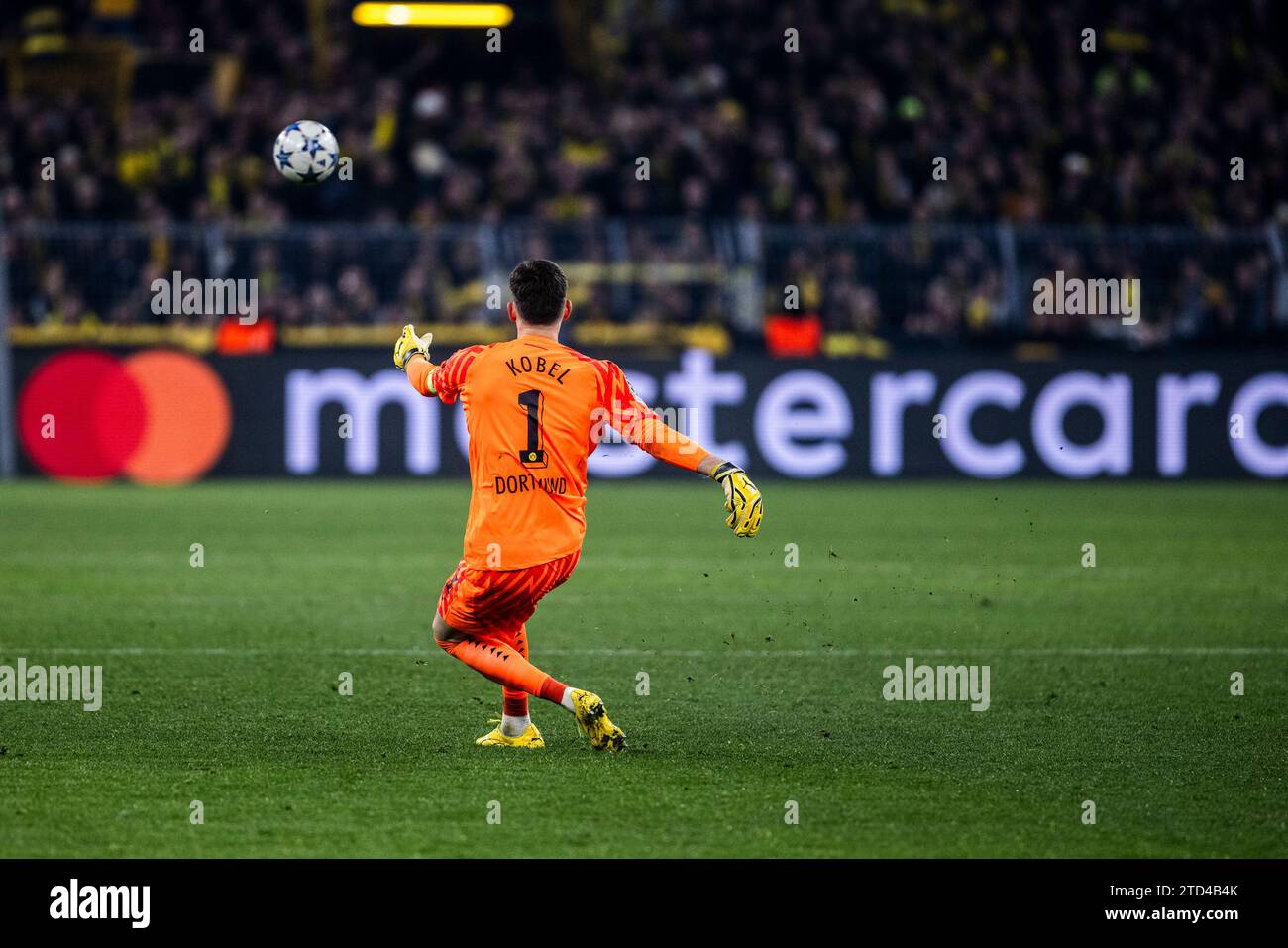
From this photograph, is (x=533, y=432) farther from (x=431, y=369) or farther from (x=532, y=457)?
(x=431, y=369)

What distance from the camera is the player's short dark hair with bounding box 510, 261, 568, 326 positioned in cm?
654

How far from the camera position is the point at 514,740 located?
22.5 ft

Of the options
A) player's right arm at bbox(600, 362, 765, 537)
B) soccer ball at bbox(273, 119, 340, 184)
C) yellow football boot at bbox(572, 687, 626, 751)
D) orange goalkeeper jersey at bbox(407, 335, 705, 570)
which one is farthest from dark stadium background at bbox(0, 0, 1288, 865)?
soccer ball at bbox(273, 119, 340, 184)

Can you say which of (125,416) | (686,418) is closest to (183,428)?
(125,416)

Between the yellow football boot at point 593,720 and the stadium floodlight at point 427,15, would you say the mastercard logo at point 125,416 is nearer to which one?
the stadium floodlight at point 427,15

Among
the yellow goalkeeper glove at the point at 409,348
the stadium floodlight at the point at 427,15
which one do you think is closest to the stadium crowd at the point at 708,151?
the stadium floodlight at the point at 427,15

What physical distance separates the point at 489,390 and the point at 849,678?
2830 mm

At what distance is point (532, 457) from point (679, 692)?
6.50ft

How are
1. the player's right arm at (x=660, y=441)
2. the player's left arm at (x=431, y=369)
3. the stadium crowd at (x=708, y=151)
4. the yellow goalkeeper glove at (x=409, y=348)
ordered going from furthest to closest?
the stadium crowd at (x=708, y=151) < the yellow goalkeeper glove at (x=409, y=348) < the player's left arm at (x=431, y=369) < the player's right arm at (x=660, y=441)

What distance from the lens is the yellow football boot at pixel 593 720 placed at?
6.50 m

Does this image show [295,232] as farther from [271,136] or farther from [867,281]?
[867,281]

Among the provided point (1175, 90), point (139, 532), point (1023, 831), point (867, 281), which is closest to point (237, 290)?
point (139, 532)

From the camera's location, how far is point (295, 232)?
63.9ft

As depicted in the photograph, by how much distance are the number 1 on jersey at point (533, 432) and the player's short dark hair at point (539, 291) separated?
262 mm
